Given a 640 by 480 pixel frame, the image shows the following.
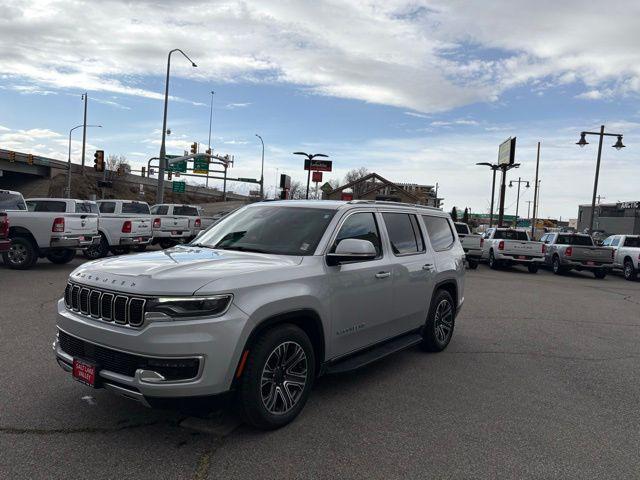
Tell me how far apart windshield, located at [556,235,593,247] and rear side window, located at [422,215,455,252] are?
54.1ft

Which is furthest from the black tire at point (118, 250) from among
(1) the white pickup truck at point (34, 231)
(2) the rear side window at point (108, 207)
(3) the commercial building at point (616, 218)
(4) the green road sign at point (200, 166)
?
(3) the commercial building at point (616, 218)

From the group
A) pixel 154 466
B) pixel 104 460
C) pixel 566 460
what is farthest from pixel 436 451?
pixel 104 460

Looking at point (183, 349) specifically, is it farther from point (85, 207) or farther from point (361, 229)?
point (85, 207)

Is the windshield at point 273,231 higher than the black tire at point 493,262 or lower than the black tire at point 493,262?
higher

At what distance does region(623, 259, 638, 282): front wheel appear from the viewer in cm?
1983

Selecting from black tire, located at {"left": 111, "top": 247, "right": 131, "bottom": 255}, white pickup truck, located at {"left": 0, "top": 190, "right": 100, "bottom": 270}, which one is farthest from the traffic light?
white pickup truck, located at {"left": 0, "top": 190, "right": 100, "bottom": 270}

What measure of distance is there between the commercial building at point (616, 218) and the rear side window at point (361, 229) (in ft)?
228

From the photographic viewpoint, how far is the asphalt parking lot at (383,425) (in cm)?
343

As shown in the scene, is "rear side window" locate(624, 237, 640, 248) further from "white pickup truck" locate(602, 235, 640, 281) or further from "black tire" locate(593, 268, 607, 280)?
"black tire" locate(593, 268, 607, 280)

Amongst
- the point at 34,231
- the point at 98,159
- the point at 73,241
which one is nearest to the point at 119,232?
the point at 73,241

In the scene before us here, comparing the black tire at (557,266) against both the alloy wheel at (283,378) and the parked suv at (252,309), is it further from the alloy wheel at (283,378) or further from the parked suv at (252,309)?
the alloy wheel at (283,378)

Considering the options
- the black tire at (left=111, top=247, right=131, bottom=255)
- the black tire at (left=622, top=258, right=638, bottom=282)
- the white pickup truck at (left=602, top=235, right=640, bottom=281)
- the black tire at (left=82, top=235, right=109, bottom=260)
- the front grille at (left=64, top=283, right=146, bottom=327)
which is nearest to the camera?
the front grille at (left=64, top=283, right=146, bottom=327)

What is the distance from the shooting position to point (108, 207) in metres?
19.5

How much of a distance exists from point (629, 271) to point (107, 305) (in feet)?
70.0
